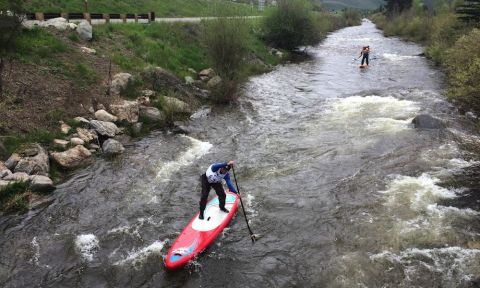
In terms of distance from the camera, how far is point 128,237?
10867 mm

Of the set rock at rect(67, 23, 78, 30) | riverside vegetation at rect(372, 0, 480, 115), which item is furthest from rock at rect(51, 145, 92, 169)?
riverside vegetation at rect(372, 0, 480, 115)

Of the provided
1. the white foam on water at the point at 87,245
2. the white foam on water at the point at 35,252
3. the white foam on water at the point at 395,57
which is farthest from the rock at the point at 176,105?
the white foam on water at the point at 395,57

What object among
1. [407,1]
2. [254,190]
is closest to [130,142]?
[254,190]

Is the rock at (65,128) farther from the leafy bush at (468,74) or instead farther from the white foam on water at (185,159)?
the leafy bush at (468,74)

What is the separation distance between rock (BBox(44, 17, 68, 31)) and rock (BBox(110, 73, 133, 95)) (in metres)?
5.22

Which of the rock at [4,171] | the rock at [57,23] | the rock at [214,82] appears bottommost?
the rock at [4,171]

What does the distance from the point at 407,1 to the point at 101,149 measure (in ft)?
252

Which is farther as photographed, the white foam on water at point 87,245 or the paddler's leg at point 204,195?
the paddler's leg at point 204,195

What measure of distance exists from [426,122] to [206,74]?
44.2 ft

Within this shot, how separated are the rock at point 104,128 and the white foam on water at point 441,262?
11.6 meters

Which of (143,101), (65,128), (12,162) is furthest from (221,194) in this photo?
(143,101)

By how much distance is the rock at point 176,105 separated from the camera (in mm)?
19359

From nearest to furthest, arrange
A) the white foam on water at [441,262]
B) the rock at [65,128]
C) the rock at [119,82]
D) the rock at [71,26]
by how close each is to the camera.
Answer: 1. the white foam on water at [441,262]
2. the rock at [65,128]
3. the rock at [119,82]
4. the rock at [71,26]

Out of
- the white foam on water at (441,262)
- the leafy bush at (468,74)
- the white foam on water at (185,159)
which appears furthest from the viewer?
the leafy bush at (468,74)
